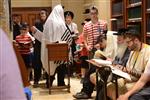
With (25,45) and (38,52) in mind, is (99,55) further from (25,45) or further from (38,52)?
(25,45)

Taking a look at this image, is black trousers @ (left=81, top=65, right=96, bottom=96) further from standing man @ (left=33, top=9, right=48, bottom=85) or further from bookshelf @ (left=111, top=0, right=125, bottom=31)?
standing man @ (left=33, top=9, right=48, bottom=85)

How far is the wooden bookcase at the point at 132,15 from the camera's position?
491 cm

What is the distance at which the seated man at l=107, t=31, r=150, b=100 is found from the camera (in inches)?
134

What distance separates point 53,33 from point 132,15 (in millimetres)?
1422

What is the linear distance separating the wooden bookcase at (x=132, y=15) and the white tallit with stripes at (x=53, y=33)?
108cm

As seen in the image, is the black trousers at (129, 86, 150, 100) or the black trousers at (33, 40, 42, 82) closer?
the black trousers at (129, 86, 150, 100)

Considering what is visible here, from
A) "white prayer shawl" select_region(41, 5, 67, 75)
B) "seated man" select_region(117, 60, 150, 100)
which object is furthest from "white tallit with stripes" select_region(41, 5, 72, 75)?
"seated man" select_region(117, 60, 150, 100)

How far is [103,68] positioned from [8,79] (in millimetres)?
2854

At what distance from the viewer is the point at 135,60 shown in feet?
11.6

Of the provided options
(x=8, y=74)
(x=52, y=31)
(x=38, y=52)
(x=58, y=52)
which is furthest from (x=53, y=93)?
(x=8, y=74)

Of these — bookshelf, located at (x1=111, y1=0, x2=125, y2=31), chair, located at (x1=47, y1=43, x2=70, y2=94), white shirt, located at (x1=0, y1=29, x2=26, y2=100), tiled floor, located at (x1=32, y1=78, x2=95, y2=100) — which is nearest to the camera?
white shirt, located at (x1=0, y1=29, x2=26, y2=100)

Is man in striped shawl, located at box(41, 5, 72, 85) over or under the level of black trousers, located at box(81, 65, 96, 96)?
over

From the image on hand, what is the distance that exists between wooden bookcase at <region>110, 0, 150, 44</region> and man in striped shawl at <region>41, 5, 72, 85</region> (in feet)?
3.52

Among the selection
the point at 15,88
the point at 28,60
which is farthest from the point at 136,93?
the point at 28,60
